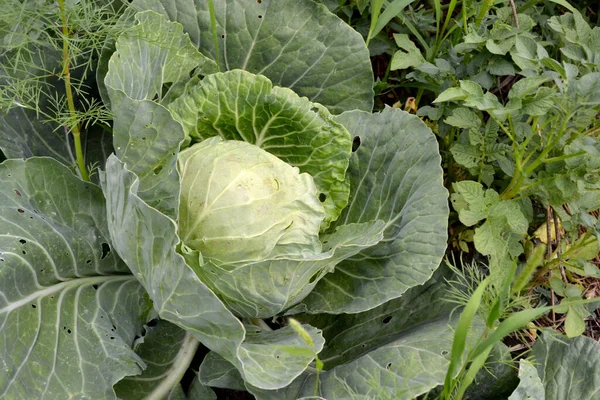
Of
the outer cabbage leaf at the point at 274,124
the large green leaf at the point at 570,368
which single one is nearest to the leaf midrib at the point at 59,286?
the outer cabbage leaf at the point at 274,124

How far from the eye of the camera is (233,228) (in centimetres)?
179

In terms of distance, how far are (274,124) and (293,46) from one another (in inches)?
17.7

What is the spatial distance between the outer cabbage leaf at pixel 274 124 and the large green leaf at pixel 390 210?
0.15 m

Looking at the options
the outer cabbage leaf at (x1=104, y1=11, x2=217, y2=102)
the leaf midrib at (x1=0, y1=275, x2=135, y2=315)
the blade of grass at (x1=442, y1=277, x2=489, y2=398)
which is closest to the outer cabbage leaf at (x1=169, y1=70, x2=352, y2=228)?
the outer cabbage leaf at (x1=104, y1=11, x2=217, y2=102)

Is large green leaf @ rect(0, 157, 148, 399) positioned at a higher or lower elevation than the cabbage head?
lower

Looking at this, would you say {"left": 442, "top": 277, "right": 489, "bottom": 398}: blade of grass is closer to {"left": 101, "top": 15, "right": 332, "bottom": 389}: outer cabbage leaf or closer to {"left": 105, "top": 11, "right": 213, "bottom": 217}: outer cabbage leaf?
{"left": 101, "top": 15, "right": 332, "bottom": 389}: outer cabbage leaf

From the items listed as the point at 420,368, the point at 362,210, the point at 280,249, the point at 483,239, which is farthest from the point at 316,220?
the point at 483,239

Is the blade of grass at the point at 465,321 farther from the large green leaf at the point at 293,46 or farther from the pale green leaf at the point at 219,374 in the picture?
the large green leaf at the point at 293,46

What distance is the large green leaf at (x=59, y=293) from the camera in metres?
1.78

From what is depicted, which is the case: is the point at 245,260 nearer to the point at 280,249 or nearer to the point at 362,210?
the point at 280,249

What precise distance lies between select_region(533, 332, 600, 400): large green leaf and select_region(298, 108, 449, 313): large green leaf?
1.97 ft

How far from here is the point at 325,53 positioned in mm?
2385

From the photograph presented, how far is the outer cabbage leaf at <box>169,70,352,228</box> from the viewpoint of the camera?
2029mm

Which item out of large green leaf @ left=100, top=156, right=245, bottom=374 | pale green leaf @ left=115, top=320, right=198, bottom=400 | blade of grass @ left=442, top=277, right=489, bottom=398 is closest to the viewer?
blade of grass @ left=442, top=277, right=489, bottom=398
